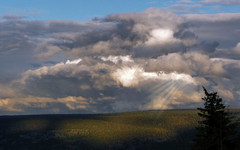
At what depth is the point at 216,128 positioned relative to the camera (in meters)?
41.8

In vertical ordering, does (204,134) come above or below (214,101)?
below

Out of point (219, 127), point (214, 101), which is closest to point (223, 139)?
point (219, 127)

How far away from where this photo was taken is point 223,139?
4166cm

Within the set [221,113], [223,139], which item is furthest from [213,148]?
[221,113]

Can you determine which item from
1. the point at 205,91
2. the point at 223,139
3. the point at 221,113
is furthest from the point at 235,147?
the point at 205,91

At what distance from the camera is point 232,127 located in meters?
41.4

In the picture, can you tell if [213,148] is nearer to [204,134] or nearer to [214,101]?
[204,134]

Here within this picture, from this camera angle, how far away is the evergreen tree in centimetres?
4153

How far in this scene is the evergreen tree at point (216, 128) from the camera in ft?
136

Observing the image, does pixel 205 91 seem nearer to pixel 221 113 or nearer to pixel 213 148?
pixel 221 113

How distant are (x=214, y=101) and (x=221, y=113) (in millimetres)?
1808

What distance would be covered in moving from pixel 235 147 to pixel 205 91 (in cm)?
739

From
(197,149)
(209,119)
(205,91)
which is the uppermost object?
(205,91)

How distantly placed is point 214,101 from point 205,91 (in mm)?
1681
